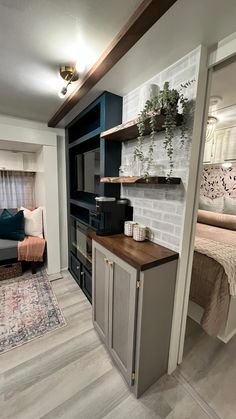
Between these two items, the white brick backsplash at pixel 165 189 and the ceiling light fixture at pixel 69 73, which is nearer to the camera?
the white brick backsplash at pixel 165 189

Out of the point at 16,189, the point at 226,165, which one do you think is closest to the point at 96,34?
the point at 16,189

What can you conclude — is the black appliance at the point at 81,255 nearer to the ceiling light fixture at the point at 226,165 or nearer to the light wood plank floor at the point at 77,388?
the light wood plank floor at the point at 77,388

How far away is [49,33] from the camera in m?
1.01

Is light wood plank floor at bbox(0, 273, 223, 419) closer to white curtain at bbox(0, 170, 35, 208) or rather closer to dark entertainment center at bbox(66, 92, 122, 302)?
dark entertainment center at bbox(66, 92, 122, 302)

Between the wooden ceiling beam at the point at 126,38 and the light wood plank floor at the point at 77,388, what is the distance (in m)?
2.21

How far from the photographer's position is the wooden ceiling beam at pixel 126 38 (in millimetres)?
801

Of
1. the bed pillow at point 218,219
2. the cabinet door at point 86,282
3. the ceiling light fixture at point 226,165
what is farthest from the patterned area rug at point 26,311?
the ceiling light fixture at point 226,165

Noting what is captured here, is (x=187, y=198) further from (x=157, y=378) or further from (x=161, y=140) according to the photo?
(x=157, y=378)

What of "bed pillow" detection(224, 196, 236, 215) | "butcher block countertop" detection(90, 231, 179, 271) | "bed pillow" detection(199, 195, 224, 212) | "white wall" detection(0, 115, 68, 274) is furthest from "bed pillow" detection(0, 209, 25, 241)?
"bed pillow" detection(224, 196, 236, 215)

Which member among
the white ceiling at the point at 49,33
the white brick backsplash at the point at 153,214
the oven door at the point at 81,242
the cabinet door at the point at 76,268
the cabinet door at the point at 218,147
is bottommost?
the cabinet door at the point at 76,268

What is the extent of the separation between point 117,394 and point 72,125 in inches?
A: 108

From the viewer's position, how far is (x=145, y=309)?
112 centimetres

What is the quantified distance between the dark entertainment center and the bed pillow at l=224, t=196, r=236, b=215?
2.39 m

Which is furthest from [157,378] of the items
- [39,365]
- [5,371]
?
[5,371]
